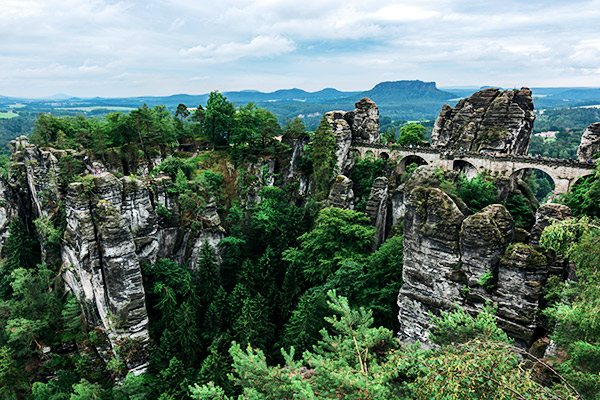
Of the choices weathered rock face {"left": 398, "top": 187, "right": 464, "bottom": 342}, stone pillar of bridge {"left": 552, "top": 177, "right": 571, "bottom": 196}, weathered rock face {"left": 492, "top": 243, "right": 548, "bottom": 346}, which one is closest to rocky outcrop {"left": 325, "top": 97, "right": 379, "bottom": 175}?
stone pillar of bridge {"left": 552, "top": 177, "right": 571, "bottom": 196}

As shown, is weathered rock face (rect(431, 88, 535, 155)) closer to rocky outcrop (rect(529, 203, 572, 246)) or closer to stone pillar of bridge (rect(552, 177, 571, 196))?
stone pillar of bridge (rect(552, 177, 571, 196))

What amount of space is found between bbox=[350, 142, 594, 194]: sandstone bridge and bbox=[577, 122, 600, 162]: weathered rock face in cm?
357

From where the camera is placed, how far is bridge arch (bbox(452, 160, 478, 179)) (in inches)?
1484

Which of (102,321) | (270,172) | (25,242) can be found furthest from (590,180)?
(25,242)

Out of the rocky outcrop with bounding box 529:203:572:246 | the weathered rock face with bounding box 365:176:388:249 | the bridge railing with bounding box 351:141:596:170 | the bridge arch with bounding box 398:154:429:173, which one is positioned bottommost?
the weathered rock face with bounding box 365:176:388:249

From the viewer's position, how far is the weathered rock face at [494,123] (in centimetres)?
3734

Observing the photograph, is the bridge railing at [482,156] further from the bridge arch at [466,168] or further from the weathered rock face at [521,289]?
the weathered rock face at [521,289]

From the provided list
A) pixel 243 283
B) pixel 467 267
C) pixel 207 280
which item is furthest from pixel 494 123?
pixel 207 280

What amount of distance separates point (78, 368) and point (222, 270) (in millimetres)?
14381

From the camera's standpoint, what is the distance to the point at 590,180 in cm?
3020

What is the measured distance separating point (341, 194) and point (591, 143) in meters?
26.3

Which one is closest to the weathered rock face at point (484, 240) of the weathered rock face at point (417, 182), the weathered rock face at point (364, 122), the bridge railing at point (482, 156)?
the weathered rock face at point (417, 182)

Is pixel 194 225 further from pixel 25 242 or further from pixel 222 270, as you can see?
pixel 25 242

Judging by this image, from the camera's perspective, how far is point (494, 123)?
38.4m
